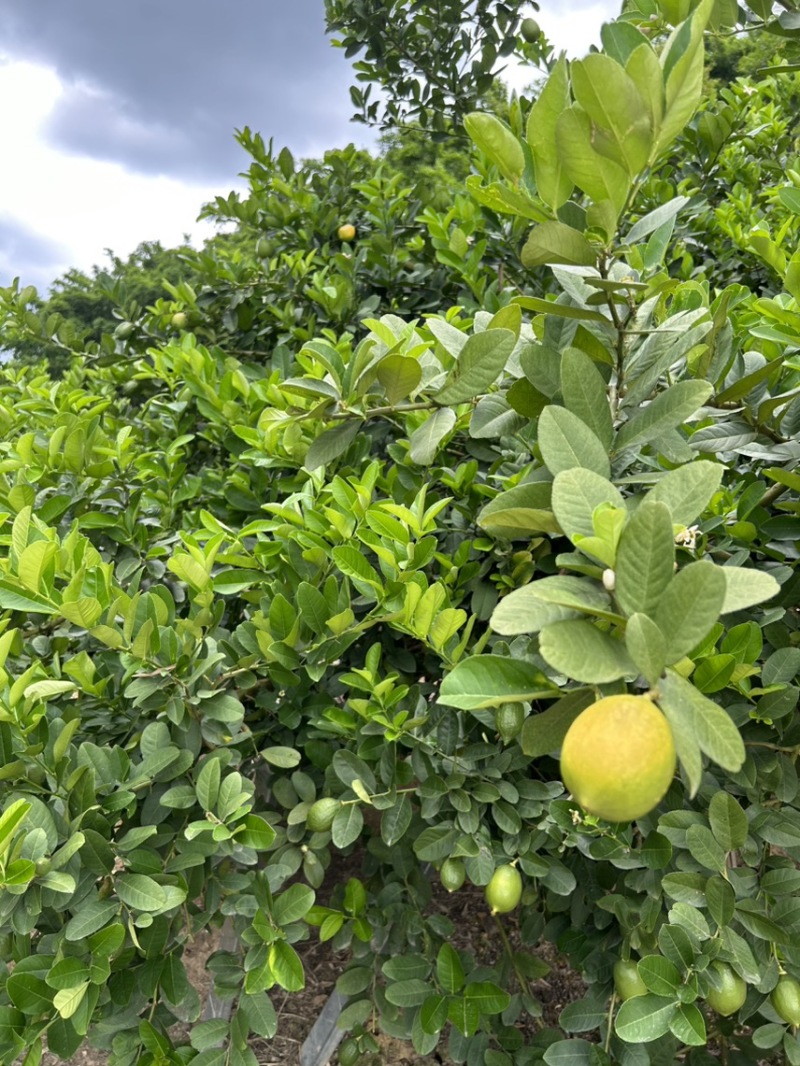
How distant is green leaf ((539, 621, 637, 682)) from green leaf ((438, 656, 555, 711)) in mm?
86

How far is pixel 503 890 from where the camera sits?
3.31 feet

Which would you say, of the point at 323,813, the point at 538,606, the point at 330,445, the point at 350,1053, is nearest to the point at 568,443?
the point at 538,606

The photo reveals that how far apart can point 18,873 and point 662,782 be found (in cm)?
84

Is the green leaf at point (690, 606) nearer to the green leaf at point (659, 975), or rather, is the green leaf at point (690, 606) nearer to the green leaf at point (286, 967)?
the green leaf at point (659, 975)

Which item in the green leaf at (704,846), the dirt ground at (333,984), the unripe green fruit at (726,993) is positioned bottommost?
the dirt ground at (333,984)

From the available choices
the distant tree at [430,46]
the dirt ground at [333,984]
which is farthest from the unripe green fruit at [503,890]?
the distant tree at [430,46]

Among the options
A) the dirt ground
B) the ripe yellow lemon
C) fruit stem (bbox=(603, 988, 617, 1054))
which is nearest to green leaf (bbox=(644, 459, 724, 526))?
the ripe yellow lemon

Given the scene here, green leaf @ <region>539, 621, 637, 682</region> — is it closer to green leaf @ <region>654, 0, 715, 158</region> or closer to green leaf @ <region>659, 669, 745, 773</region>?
green leaf @ <region>659, 669, 745, 773</region>

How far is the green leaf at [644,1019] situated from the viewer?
95 centimetres

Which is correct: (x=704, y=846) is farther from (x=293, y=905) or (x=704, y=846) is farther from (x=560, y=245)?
(x=560, y=245)

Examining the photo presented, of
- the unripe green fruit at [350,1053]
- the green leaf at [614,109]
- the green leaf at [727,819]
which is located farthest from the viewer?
the unripe green fruit at [350,1053]

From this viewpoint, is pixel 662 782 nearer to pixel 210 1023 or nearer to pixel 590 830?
pixel 590 830

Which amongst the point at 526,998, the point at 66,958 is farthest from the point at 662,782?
the point at 526,998

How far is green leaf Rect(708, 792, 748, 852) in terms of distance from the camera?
37.6 inches
